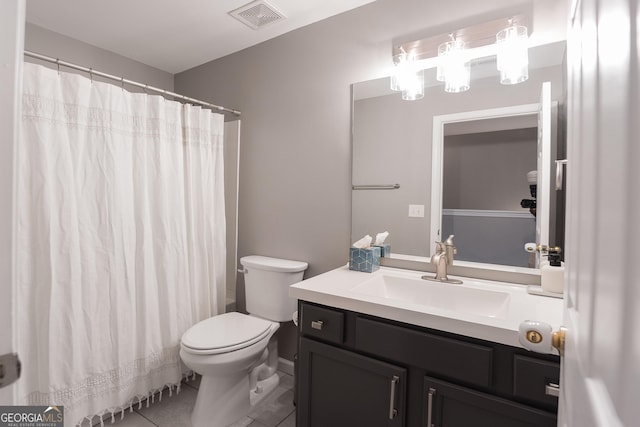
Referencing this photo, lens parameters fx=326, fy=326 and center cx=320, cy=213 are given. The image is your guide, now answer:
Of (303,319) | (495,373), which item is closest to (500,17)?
(495,373)

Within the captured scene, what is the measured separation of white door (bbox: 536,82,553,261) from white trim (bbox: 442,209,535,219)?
0.06m

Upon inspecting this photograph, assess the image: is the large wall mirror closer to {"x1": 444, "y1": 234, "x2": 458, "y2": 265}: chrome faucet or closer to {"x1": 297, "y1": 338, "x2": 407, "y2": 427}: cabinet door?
{"x1": 444, "y1": 234, "x2": 458, "y2": 265}: chrome faucet

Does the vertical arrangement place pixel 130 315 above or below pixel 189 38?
below

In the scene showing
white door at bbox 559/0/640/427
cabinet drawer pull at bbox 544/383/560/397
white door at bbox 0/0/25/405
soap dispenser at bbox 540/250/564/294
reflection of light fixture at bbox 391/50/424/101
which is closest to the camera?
white door at bbox 559/0/640/427

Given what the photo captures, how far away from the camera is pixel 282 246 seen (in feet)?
7.52

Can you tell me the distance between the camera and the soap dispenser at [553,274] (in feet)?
4.37

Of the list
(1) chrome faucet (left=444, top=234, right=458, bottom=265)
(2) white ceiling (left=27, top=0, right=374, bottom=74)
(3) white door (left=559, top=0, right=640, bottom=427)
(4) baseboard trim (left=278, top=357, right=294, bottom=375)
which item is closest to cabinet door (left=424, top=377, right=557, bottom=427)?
(3) white door (left=559, top=0, right=640, bottom=427)

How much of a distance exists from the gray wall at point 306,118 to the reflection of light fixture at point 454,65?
13 cm

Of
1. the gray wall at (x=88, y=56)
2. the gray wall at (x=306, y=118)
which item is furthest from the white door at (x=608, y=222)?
the gray wall at (x=88, y=56)

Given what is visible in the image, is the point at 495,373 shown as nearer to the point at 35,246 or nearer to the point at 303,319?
the point at 303,319

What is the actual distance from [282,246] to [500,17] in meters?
1.77

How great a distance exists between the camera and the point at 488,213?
159 cm

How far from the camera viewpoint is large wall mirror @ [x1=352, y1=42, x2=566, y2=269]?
1467 millimetres

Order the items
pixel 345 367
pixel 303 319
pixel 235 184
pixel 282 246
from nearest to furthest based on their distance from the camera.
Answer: pixel 345 367 < pixel 303 319 < pixel 282 246 < pixel 235 184
